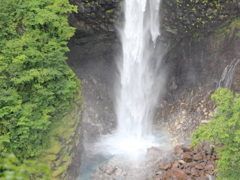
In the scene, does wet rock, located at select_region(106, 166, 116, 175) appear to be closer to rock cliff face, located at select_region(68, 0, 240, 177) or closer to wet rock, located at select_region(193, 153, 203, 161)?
rock cliff face, located at select_region(68, 0, 240, 177)

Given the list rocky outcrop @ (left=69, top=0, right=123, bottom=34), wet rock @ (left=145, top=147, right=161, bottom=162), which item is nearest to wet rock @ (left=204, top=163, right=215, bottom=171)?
wet rock @ (left=145, top=147, right=161, bottom=162)

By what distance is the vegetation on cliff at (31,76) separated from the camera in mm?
11008

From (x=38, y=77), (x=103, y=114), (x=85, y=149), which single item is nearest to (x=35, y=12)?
(x=38, y=77)

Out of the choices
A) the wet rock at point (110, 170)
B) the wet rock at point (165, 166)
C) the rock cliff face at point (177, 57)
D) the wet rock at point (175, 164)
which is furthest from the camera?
the rock cliff face at point (177, 57)

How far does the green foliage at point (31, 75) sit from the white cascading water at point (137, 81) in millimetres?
6780

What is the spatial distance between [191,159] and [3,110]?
10.6 m

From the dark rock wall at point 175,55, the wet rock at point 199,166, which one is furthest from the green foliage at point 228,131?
the dark rock wall at point 175,55

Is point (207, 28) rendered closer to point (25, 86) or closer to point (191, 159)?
point (191, 159)

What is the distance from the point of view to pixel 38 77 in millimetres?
11531

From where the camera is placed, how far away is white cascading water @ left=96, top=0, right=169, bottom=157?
18672 mm

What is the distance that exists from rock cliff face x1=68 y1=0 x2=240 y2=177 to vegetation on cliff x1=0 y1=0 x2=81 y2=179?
21.1ft

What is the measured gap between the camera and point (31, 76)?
11.5 m

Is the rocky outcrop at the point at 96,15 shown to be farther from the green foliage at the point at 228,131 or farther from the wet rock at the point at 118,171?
the green foliage at the point at 228,131

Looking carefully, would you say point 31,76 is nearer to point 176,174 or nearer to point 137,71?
point 176,174
